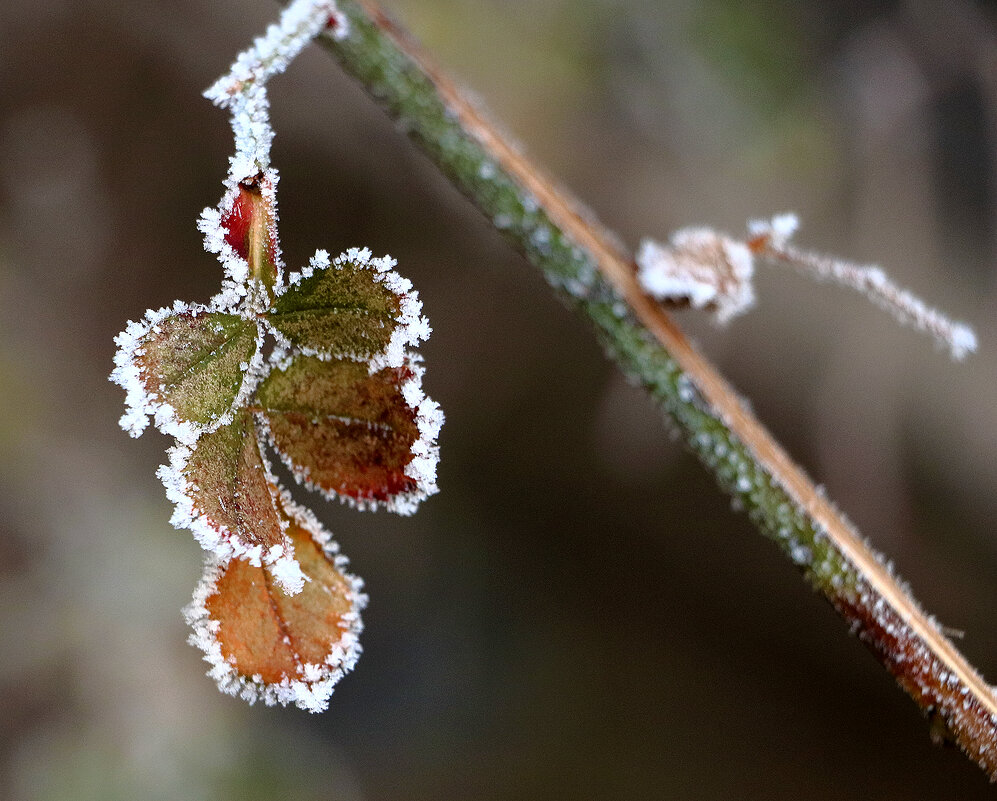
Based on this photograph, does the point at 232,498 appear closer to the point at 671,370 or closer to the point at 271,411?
the point at 271,411

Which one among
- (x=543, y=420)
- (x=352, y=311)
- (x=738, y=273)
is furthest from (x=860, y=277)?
(x=543, y=420)

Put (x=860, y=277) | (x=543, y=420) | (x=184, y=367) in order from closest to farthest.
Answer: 1. (x=184, y=367)
2. (x=860, y=277)
3. (x=543, y=420)

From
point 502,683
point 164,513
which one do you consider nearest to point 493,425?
point 502,683

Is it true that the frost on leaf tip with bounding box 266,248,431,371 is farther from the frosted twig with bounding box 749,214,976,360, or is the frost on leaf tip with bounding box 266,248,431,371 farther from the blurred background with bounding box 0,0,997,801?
the blurred background with bounding box 0,0,997,801

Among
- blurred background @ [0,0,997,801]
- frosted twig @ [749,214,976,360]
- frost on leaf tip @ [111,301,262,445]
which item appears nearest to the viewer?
frost on leaf tip @ [111,301,262,445]

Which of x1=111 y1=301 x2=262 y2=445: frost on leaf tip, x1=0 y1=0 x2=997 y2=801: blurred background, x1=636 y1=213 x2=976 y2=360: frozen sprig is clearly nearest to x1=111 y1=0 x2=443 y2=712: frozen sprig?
x1=111 y1=301 x2=262 y2=445: frost on leaf tip

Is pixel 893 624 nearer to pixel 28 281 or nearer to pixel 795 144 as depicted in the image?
pixel 795 144
